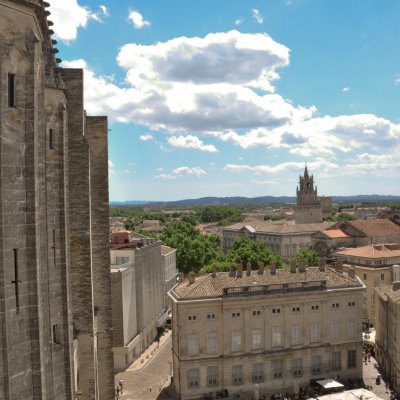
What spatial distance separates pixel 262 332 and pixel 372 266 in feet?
118

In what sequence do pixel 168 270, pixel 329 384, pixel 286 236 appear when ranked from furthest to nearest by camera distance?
pixel 286 236, pixel 168 270, pixel 329 384

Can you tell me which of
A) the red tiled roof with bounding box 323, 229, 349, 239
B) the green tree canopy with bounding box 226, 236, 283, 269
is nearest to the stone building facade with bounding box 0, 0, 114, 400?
the green tree canopy with bounding box 226, 236, 283, 269

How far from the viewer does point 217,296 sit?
146 feet

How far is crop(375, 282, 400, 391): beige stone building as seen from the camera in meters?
46.8

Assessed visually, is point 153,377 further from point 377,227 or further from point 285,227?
point 285,227

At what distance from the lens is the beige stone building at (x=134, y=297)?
48375 mm

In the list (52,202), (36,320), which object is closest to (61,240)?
(52,202)

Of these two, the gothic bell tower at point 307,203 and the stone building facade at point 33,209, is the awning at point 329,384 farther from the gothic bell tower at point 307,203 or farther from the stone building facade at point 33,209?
the gothic bell tower at point 307,203

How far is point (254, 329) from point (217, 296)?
4.74 metres

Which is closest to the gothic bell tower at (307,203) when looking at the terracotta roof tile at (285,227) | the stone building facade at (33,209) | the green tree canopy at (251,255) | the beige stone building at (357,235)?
the terracotta roof tile at (285,227)

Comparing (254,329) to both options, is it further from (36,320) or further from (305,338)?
(36,320)

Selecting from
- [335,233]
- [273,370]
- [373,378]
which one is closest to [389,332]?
[373,378]

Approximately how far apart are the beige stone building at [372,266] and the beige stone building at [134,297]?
Result: 28825 millimetres

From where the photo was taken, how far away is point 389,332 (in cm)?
4988
